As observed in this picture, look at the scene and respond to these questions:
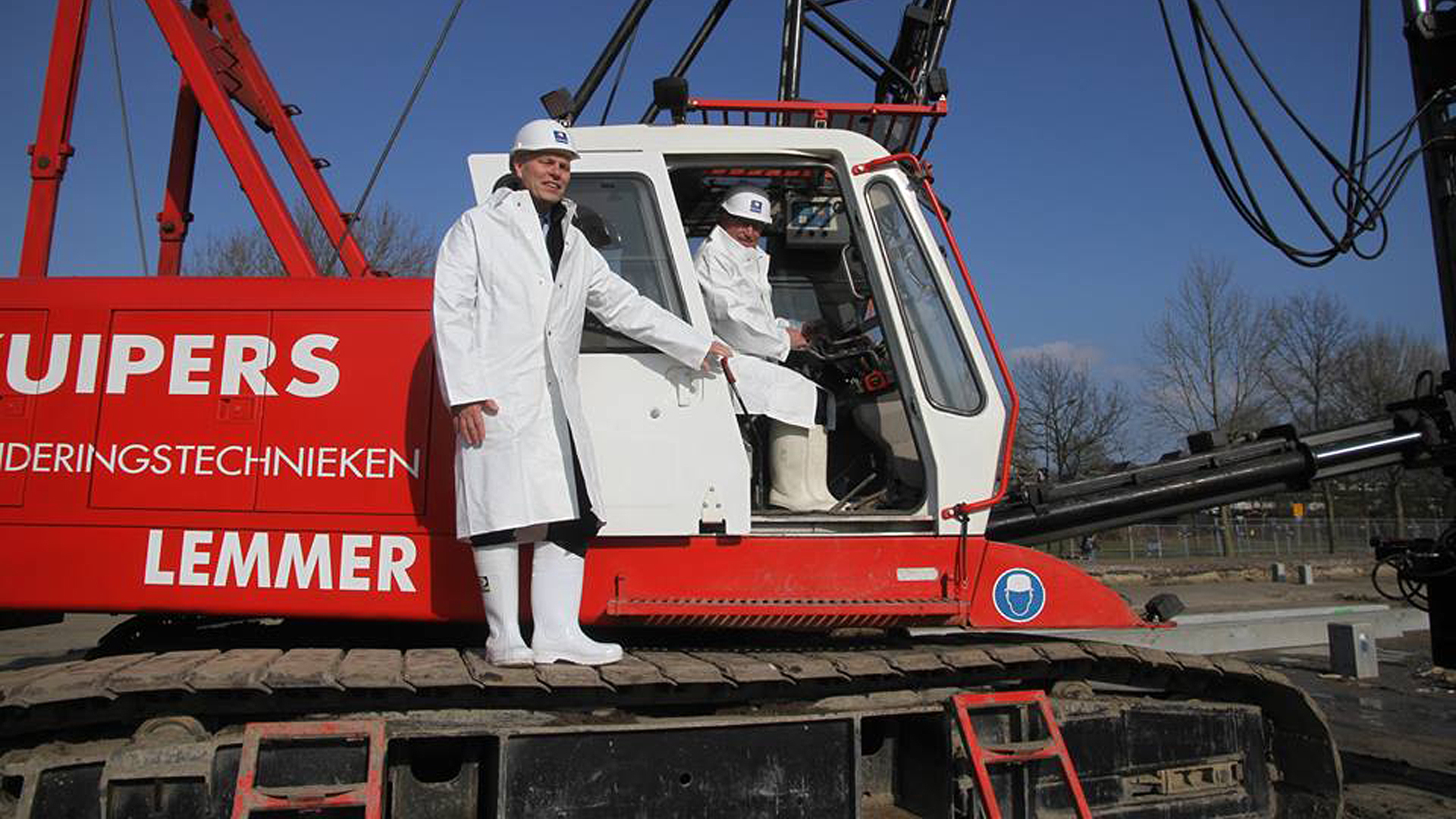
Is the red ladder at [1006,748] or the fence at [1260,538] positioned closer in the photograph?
the red ladder at [1006,748]

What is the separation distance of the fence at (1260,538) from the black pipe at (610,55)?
28.7 meters

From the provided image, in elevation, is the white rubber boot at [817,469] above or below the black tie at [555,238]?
below

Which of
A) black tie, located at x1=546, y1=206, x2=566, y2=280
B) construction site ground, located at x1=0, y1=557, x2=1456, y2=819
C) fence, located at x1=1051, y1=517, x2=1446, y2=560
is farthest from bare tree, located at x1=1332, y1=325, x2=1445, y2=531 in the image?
black tie, located at x1=546, y1=206, x2=566, y2=280

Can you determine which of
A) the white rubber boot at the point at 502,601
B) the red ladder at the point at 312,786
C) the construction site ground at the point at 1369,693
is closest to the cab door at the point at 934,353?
the white rubber boot at the point at 502,601

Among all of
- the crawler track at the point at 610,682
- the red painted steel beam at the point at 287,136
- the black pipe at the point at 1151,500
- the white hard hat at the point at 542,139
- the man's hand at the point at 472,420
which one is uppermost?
the red painted steel beam at the point at 287,136

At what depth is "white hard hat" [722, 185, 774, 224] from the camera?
446 cm

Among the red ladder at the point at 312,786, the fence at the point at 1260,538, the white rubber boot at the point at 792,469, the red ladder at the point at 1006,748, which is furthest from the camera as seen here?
the fence at the point at 1260,538

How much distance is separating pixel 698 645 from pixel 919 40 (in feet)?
12.7

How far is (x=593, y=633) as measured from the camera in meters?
4.20

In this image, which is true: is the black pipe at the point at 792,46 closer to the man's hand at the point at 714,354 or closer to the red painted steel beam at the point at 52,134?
the man's hand at the point at 714,354

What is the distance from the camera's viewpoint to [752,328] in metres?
4.21

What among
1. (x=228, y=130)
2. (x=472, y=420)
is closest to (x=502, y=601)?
(x=472, y=420)

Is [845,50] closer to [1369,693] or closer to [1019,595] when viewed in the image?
[1019,595]

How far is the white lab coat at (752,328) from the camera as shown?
405cm
